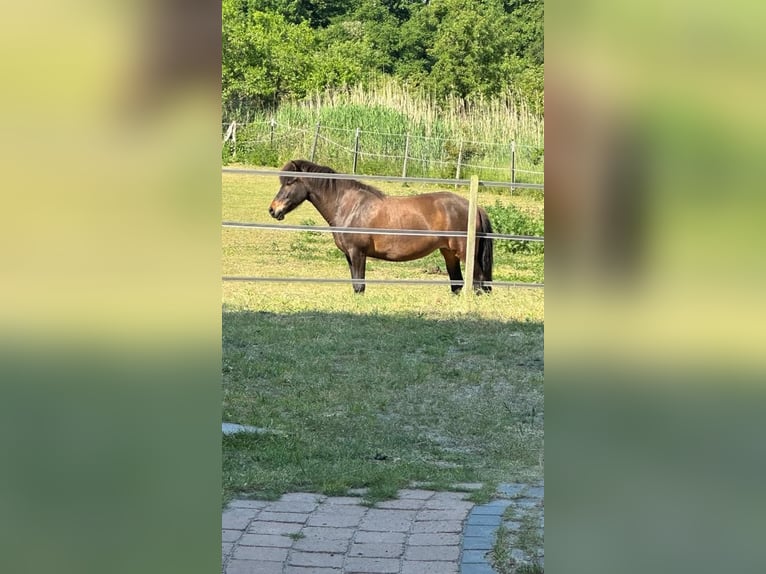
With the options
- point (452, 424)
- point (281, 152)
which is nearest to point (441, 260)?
point (281, 152)

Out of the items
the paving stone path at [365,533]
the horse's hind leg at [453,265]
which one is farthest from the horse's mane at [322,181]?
the paving stone path at [365,533]

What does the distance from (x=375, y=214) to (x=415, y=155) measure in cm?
516

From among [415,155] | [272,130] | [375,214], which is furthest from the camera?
[272,130]

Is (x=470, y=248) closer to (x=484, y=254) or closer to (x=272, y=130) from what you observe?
(x=484, y=254)

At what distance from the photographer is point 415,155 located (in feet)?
45.1

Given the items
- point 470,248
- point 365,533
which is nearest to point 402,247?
point 470,248

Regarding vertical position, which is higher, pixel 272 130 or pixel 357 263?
pixel 272 130

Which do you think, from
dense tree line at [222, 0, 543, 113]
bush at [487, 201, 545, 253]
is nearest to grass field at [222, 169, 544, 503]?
bush at [487, 201, 545, 253]

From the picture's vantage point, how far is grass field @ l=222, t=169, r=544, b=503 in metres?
4.40

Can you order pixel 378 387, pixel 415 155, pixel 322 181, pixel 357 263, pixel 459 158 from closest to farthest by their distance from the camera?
pixel 378 387 → pixel 357 263 → pixel 322 181 → pixel 459 158 → pixel 415 155

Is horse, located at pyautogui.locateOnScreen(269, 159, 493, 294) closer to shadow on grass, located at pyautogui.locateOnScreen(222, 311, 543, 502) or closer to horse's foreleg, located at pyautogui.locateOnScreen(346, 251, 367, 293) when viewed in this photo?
horse's foreleg, located at pyautogui.locateOnScreen(346, 251, 367, 293)

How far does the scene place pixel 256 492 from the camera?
13.0 ft
